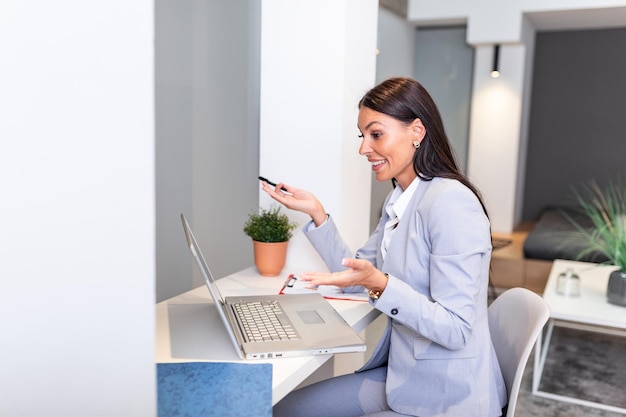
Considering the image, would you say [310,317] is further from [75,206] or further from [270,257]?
[75,206]

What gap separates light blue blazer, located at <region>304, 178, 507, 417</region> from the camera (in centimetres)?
130

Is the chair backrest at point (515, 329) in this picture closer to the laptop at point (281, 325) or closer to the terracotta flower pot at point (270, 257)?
the laptop at point (281, 325)

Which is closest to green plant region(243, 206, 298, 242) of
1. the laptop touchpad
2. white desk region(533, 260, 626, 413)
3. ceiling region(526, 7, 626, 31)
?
the laptop touchpad

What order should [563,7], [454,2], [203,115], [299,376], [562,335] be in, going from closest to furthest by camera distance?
[299,376] → [203,115] → [562,335] → [563,7] → [454,2]

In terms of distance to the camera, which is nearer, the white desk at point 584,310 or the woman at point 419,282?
the woman at point 419,282

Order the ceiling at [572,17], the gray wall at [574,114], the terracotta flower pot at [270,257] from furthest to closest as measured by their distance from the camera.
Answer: the gray wall at [574,114] → the ceiling at [572,17] → the terracotta flower pot at [270,257]

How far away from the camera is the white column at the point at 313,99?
2.00 m

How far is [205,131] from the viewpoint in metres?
2.77

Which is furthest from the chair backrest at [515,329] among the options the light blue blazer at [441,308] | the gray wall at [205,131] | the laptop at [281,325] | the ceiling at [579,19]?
the ceiling at [579,19]

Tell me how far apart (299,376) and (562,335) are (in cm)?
299

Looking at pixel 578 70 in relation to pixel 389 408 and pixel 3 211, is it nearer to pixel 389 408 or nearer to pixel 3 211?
pixel 389 408

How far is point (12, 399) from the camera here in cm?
68

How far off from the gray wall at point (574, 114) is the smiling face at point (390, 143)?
17.2 feet

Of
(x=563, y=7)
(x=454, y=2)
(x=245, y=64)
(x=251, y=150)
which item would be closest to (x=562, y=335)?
(x=251, y=150)
